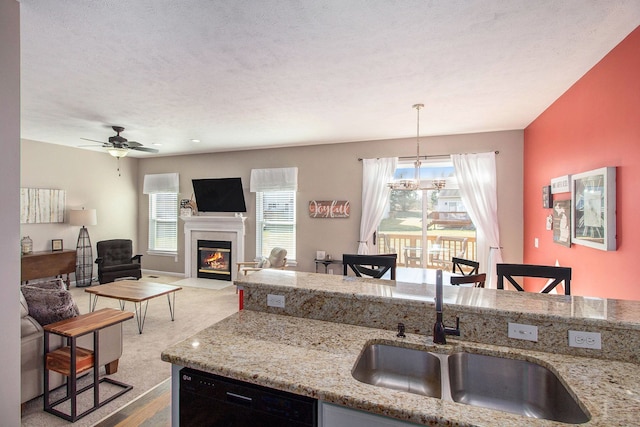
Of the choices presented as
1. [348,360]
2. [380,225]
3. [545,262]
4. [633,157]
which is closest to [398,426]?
[348,360]

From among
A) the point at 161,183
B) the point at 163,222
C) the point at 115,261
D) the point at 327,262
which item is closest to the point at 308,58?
the point at 327,262

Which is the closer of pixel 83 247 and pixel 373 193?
pixel 373 193

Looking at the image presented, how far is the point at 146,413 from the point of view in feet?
7.48

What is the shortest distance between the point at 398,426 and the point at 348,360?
0.31m

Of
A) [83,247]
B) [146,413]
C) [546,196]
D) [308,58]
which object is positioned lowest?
[146,413]

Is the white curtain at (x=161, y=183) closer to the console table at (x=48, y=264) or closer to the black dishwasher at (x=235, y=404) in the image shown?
the console table at (x=48, y=264)

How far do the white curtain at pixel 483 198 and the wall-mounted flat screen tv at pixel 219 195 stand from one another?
12.7ft

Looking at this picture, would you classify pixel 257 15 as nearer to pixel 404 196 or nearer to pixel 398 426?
pixel 398 426

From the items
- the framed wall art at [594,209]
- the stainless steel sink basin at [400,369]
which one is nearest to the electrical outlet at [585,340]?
the stainless steel sink basin at [400,369]

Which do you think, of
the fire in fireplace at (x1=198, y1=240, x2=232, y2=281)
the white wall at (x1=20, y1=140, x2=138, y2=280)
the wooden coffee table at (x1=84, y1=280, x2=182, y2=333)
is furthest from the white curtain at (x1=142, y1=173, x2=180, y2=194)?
the wooden coffee table at (x1=84, y1=280, x2=182, y2=333)

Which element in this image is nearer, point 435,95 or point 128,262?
point 435,95

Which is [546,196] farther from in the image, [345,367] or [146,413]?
[146,413]

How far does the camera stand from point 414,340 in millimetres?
1462

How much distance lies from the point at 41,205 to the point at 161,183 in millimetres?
2018
